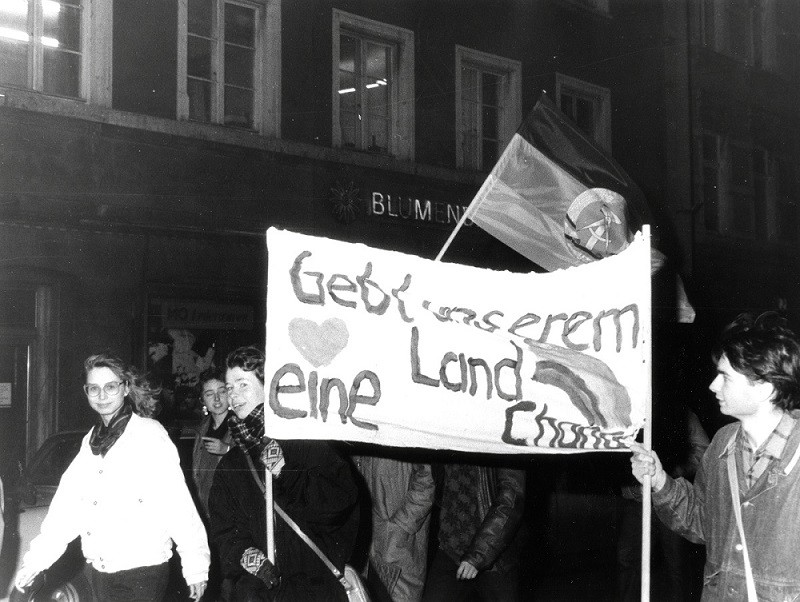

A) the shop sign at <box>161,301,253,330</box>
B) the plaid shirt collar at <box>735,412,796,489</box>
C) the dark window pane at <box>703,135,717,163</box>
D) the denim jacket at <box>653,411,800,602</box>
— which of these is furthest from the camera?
the dark window pane at <box>703,135,717,163</box>

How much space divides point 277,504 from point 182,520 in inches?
33.2

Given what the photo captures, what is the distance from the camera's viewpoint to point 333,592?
4020 mm

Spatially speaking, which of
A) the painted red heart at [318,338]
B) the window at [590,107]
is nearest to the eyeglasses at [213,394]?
the painted red heart at [318,338]

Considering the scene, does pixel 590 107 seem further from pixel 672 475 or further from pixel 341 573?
pixel 341 573

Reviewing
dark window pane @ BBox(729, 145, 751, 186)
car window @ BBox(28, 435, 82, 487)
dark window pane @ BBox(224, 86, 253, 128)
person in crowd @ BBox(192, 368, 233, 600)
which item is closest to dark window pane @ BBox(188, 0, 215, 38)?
dark window pane @ BBox(224, 86, 253, 128)

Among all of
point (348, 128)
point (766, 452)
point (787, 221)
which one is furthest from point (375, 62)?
point (766, 452)

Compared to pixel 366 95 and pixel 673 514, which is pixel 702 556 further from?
pixel 366 95

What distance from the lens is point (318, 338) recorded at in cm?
368

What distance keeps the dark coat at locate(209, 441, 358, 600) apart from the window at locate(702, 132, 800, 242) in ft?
49.4

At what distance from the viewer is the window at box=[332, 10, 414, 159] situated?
41.3 feet

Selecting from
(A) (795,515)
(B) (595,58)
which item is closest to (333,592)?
(A) (795,515)

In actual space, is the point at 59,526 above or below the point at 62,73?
below

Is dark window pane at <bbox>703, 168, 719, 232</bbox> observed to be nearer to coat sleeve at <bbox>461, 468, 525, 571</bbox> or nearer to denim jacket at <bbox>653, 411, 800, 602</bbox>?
coat sleeve at <bbox>461, 468, 525, 571</bbox>

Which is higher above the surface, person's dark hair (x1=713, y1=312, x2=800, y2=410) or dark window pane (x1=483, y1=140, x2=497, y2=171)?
dark window pane (x1=483, y1=140, x2=497, y2=171)
